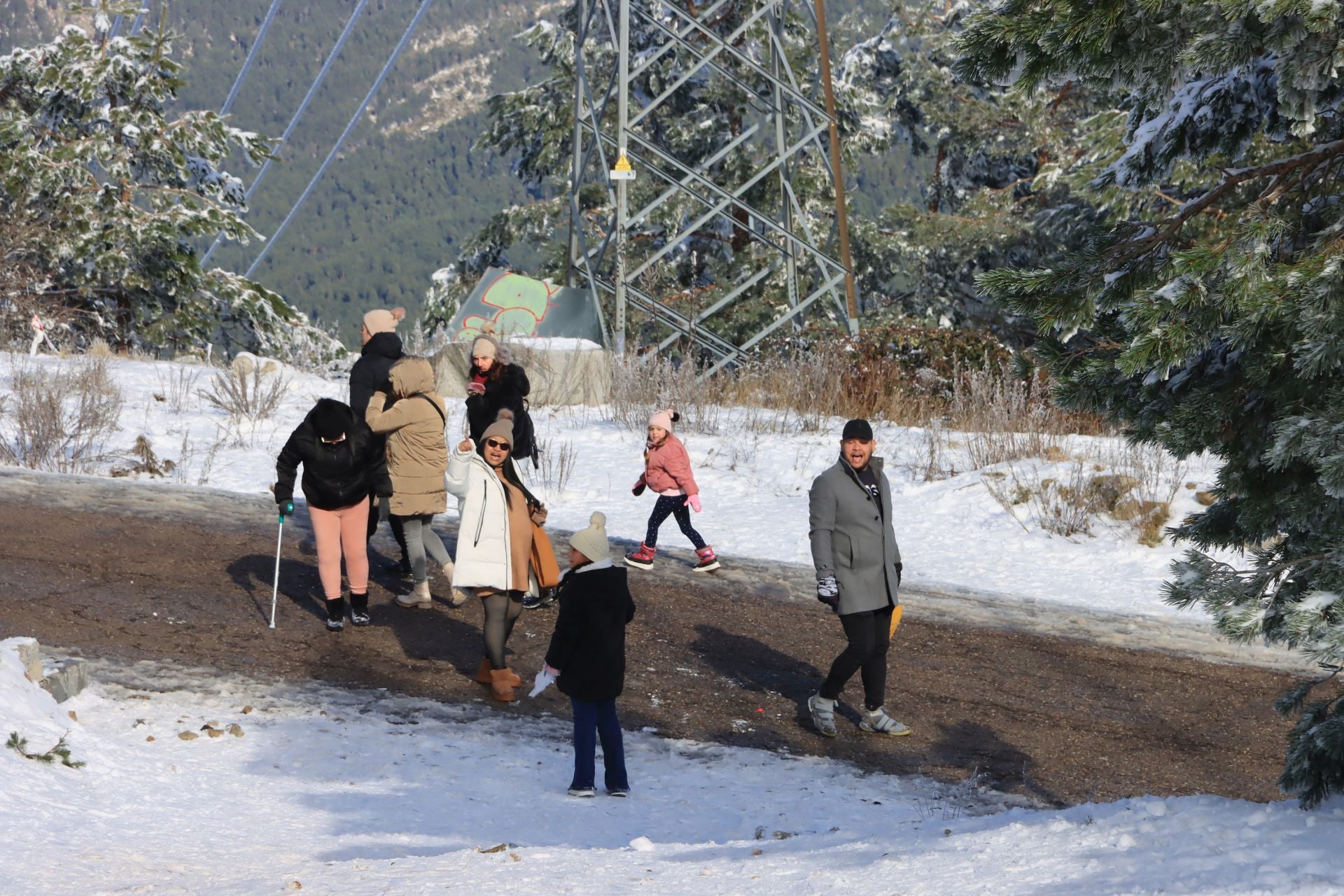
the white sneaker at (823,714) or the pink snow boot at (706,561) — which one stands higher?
the pink snow boot at (706,561)

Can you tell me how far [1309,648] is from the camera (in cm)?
426

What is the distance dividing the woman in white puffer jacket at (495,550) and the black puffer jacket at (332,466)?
1.05 metres

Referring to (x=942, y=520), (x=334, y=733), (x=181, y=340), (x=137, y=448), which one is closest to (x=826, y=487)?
(x=334, y=733)

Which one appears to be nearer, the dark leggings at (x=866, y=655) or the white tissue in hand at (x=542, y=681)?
the white tissue in hand at (x=542, y=681)

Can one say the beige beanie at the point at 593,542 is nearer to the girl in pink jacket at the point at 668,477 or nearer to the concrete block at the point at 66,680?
the concrete block at the point at 66,680

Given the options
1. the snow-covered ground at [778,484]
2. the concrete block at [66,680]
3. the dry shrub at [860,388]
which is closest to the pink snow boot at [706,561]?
the snow-covered ground at [778,484]

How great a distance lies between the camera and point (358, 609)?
8.76 m

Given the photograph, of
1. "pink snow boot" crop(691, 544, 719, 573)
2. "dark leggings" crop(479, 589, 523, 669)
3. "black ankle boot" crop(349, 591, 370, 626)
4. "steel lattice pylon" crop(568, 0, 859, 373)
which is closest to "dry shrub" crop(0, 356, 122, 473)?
"black ankle boot" crop(349, 591, 370, 626)

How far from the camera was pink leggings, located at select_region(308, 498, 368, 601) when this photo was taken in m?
8.50

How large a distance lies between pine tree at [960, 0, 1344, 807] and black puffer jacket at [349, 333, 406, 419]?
5249 mm

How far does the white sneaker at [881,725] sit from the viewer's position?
7574 millimetres

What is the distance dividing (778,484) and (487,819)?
765cm

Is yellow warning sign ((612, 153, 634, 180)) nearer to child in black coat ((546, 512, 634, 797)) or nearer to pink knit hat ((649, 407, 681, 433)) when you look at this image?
pink knit hat ((649, 407, 681, 433))

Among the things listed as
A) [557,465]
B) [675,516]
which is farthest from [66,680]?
[557,465]
